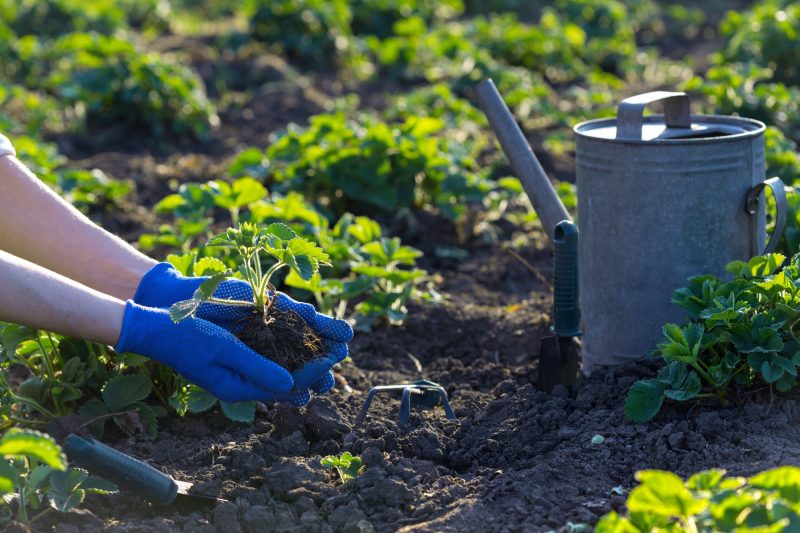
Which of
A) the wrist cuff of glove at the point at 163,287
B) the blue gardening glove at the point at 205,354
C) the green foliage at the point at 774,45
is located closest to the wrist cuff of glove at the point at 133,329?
the blue gardening glove at the point at 205,354

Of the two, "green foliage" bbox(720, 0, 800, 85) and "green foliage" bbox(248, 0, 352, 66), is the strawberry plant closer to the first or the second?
"green foliage" bbox(720, 0, 800, 85)

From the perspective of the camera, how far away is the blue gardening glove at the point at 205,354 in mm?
2543

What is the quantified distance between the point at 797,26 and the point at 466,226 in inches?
110

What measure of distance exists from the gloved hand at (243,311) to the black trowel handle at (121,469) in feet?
1.53

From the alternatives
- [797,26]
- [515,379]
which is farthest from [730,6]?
[515,379]

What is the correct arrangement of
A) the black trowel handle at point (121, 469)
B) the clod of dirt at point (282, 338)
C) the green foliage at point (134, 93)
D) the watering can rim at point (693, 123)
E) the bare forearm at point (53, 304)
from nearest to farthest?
the black trowel handle at point (121, 469)
the bare forearm at point (53, 304)
the clod of dirt at point (282, 338)
the watering can rim at point (693, 123)
the green foliage at point (134, 93)

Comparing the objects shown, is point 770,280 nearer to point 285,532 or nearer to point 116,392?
point 285,532

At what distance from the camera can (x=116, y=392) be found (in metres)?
2.79

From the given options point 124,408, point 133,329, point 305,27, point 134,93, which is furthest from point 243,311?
point 305,27

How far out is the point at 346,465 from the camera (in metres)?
2.46

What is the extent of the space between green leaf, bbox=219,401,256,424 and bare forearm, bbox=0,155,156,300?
408mm

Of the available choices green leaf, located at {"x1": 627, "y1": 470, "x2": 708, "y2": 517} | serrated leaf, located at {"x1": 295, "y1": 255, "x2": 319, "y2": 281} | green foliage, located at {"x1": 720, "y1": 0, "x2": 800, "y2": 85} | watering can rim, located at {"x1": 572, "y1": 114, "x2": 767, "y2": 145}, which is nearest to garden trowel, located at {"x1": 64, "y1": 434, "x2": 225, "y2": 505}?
serrated leaf, located at {"x1": 295, "y1": 255, "x2": 319, "y2": 281}

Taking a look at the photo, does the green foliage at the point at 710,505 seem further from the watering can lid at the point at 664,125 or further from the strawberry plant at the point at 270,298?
the watering can lid at the point at 664,125

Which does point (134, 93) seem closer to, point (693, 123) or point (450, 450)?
point (693, 123)
